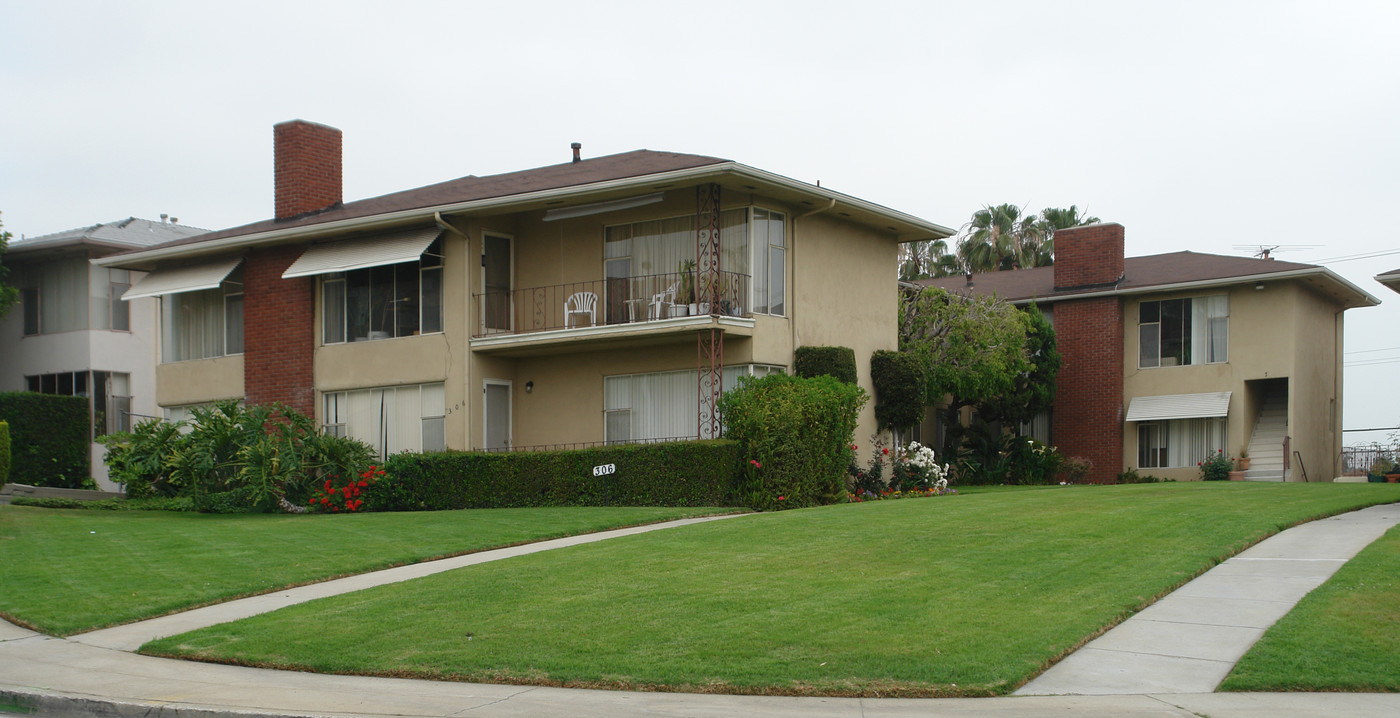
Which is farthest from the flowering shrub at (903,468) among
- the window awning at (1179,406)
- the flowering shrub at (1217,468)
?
the window awning at (1179,406)

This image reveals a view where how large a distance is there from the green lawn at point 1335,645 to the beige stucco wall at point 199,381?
23.5 m

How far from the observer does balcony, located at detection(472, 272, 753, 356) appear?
21.5 metres

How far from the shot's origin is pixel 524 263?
2486 cm

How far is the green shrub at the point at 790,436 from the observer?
64.1 feet

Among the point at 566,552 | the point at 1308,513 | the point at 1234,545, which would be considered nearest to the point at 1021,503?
the point at 1308,513

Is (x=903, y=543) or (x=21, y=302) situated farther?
(x=21, y=302)

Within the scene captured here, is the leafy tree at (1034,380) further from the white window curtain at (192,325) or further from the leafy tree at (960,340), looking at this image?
the white window curtain at (192,325)

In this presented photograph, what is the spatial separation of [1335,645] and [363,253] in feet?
67.1

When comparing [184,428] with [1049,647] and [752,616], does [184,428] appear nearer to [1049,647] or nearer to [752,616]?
[752,616]

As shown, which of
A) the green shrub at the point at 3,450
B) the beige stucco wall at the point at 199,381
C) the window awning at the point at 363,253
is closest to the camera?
the green shrub at the point at 3,450

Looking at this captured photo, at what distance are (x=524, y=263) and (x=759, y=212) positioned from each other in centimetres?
540

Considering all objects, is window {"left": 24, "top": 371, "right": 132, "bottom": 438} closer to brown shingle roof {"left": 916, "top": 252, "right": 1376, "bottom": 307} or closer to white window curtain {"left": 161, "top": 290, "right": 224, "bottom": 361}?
white window curtain {"left": 161, "top": 290, "right": 224, "bottom": 361}

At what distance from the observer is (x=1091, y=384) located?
106 ft

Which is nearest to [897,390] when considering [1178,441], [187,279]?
[1178,441]
